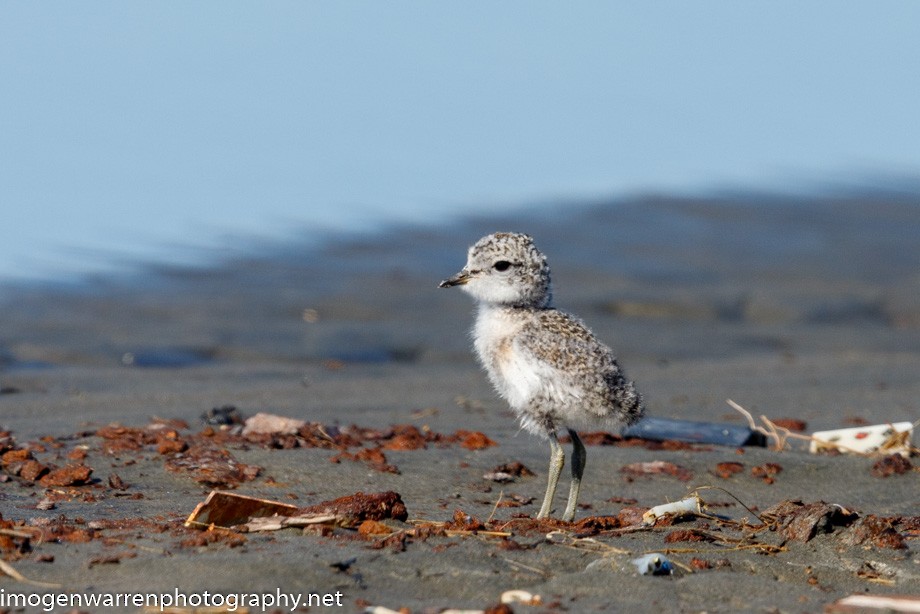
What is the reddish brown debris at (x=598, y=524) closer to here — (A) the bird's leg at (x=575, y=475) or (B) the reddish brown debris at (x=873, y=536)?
(A) the bird's leg at (x=575, y=475)

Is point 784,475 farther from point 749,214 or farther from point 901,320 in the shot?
point 749,214

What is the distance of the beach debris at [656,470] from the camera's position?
589 centimetres

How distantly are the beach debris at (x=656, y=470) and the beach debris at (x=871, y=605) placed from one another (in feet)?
6.87

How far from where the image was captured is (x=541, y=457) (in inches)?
241

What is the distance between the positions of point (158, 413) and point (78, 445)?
1.45 metres

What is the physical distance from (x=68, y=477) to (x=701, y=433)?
10.5 ft

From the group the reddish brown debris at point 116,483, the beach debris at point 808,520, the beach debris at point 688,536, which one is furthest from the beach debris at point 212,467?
the beach debris at point 808,520

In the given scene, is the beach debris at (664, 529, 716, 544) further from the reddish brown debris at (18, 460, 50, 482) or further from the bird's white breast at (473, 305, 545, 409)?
the reddish brown debris at (18, 460, 50, 482)

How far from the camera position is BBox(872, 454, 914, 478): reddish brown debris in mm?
5996

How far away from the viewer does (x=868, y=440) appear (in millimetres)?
6535

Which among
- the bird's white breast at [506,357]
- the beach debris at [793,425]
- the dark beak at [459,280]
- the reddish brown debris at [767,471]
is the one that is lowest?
the beach debris at [793,425]

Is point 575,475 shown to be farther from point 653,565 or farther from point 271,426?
point 271,426

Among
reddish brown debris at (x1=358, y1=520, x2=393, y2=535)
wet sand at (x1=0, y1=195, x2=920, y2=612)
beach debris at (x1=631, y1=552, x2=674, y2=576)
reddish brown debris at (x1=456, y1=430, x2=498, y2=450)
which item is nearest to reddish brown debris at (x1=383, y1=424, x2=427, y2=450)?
wet sand at (x1=0, y1=195, x2=920, y2=612)

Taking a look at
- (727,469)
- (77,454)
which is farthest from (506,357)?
(77,454)
